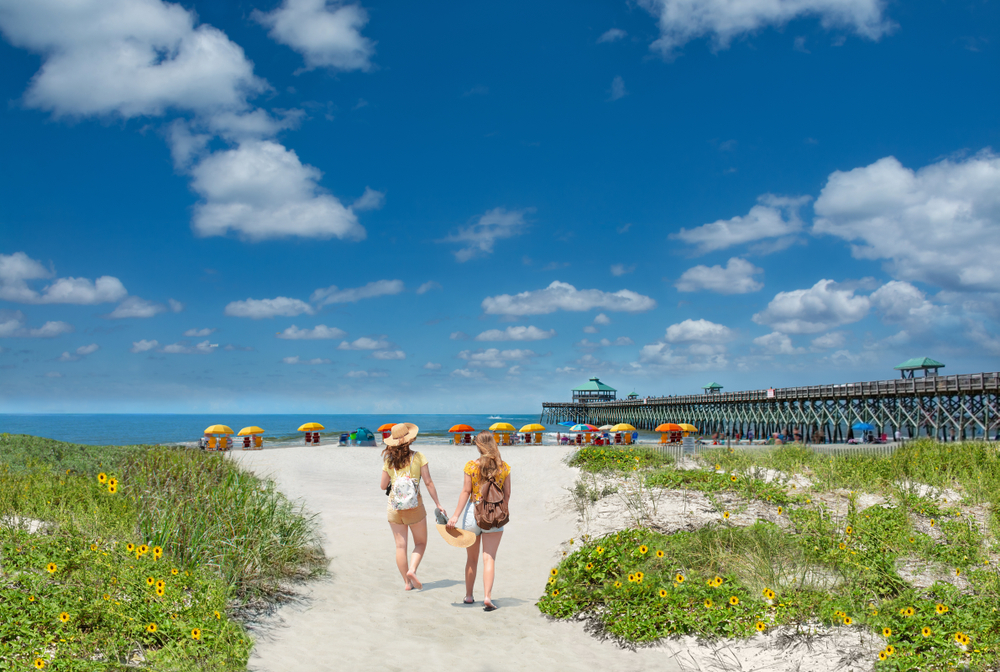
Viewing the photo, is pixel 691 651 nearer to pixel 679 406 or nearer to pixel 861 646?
pixel 861 646

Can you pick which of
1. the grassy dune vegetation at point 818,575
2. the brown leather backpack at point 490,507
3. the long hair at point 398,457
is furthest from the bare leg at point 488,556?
the long hair at point 398,457

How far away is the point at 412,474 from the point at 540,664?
235cm

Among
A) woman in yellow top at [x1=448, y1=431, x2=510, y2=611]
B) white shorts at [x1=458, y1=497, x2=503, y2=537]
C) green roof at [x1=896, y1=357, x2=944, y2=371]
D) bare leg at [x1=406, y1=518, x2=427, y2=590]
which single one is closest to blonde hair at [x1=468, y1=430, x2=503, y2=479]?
woman in yellow top at [x1=448, y1=431, x2=510, y2=611]

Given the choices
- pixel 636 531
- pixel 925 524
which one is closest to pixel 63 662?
pixel 636 531

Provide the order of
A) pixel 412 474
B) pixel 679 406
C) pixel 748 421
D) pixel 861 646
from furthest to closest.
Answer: pixel 679 406 < pixel 748 421 < pixel 412 474 < pixel 861 646

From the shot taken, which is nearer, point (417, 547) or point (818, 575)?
point (818, 575)

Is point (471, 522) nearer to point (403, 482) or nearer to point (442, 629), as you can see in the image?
point (403, 482)

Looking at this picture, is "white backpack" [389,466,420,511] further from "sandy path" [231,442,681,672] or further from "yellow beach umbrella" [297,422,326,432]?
"yellow beach umbrella" [297,422,326,432]

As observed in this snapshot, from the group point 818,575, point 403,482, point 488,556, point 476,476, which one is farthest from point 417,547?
point 818,575

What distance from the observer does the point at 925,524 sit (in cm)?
817

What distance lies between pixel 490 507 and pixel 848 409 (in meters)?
39.5

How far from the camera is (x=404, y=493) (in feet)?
21.2

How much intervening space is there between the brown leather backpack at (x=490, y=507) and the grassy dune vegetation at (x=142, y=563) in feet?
7.32

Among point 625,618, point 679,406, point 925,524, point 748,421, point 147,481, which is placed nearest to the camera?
point 625,618
